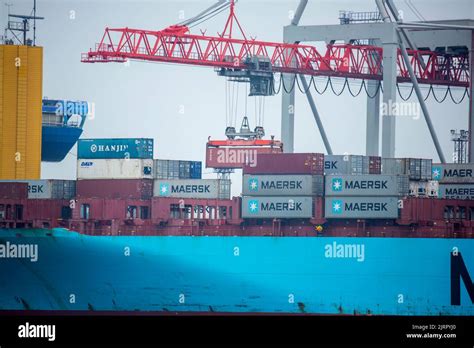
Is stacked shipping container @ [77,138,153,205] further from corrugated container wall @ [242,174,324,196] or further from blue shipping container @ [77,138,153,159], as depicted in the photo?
corrugated container wall @ [242,174,324,196]

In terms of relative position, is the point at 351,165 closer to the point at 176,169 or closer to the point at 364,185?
the point at 364,185

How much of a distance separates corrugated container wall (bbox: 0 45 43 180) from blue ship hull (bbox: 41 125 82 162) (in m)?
2.76

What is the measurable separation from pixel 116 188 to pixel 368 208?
831 cm

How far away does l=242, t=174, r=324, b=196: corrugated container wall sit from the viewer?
34625 millimetres

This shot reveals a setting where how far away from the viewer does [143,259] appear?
3572 centimetres

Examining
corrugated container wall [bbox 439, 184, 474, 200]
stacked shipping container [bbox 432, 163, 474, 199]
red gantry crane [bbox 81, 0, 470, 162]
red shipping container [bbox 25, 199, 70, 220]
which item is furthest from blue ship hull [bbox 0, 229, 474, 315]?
red gantry crane [bbox 81, 0, 470, 162]

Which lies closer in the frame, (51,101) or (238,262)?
(238,262)

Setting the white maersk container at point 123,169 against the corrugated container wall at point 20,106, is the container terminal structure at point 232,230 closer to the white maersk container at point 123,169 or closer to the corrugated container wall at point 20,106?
the white maersk container at point 123,169

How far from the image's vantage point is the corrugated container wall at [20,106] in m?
36.1

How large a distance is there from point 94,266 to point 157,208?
107 inches

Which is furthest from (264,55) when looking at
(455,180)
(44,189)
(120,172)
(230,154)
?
(44,189)

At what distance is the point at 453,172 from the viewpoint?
3856 cm

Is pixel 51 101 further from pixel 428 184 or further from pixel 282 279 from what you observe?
pixel 428 184
